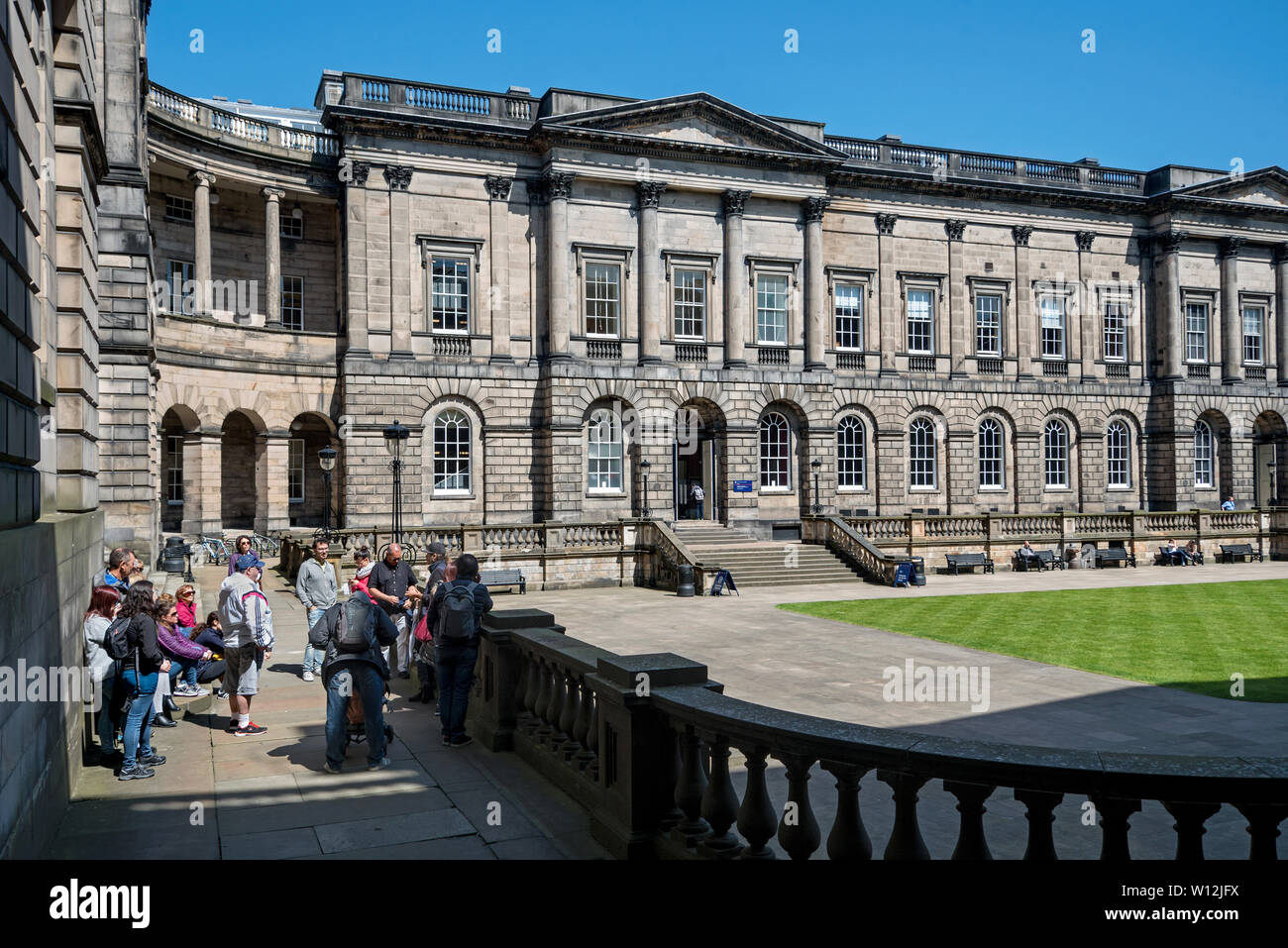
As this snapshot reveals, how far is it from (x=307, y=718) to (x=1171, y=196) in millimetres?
42432

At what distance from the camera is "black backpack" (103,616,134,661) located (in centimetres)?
865

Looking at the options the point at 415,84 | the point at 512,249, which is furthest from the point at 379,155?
the point at 512,249

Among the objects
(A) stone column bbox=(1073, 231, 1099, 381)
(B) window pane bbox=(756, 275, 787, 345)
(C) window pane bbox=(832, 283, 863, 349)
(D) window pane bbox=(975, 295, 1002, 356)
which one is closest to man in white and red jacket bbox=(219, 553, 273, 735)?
(B) window pane bbox=(756, 275, 787, 345)

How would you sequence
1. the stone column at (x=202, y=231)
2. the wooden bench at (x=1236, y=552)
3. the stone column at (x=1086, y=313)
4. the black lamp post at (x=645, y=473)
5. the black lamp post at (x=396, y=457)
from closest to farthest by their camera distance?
the black lamp post at (x=396, y=457) < the stone column at (x=202, y=231) < the black lamp post at (x=645, y=473) < the wooden bench at (x=1236, y=552) < the stone column at (x=1086, y=313)

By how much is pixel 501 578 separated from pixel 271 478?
→ 1092 centimetres

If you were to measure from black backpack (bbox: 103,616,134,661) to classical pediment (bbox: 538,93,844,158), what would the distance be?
26634mm

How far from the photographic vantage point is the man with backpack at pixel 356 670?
8734 mm

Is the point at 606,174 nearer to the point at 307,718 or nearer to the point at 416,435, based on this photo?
the point at 416,435

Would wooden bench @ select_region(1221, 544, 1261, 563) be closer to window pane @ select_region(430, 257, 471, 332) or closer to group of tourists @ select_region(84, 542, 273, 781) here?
window pane @ select_region(430, 257, 471, 332)

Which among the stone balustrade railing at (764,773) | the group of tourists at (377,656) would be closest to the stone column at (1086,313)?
the group of tourists at (377,656)

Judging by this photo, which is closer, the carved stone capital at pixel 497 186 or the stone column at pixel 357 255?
the stone column at pixel 357 255

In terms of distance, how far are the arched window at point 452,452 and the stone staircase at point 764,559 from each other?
7549 millimetres

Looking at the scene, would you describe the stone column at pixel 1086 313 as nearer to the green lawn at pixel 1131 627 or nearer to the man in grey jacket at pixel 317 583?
the green lawn at pixel 1131 627

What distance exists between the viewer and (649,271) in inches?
1336
